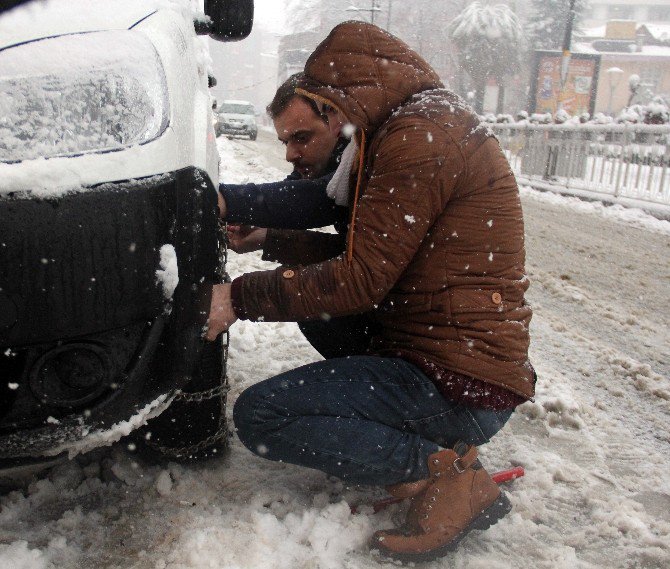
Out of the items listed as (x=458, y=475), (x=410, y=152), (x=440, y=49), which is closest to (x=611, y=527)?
(x=458, y=475)

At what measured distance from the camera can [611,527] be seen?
6.31 ft

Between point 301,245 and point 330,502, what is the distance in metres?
0.97

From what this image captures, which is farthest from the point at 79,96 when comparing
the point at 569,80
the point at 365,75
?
the point at 569,80

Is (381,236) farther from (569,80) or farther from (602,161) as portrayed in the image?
(569,80)

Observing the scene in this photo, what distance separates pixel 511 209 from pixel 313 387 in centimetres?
76

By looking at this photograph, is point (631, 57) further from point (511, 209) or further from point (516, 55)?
point (511, 209)

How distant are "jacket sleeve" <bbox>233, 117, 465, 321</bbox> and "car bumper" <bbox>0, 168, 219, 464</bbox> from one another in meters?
0.21

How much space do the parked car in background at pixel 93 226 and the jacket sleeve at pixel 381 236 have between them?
0.21m

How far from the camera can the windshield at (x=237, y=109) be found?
84.4ft

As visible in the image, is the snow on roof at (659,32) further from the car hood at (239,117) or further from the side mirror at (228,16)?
the side mirror at (228,16)

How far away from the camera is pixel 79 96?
1.36m

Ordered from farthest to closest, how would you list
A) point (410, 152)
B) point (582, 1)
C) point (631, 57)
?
1. point (631, 57)
2. point (582, 1)
3. point (410, 152)

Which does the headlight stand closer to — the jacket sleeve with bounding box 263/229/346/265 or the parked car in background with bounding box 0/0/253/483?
the parked car in background with bounding box 0/0/253/483

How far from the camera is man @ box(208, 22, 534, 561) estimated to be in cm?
169
